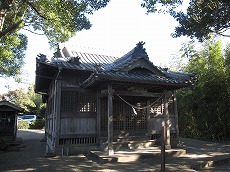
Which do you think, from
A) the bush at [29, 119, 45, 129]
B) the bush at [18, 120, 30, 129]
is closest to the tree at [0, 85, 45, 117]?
the bush at [18, 120, 30, 129]

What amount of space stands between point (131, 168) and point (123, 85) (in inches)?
164

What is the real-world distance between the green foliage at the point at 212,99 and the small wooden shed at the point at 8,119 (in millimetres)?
15613

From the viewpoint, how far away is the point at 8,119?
18.7 meters

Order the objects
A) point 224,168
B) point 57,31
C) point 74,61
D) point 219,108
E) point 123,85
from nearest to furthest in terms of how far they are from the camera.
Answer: point 224,168 < point 123,85 < point 74,61 < point 57,31 < point 219,108

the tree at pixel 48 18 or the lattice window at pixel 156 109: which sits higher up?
the tree at pixel 48 18

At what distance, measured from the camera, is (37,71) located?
13.1 metres

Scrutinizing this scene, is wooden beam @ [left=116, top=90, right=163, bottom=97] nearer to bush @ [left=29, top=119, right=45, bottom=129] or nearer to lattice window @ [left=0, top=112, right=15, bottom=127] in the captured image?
lattice window @ [left=0, top=112, right=15, bottom=127]

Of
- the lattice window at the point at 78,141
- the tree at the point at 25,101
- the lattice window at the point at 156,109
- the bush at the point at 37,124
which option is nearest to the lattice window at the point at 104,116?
the lattice window at the point at 78,141

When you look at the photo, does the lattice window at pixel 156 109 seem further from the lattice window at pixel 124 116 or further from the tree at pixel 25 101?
the tree at pixel 25 101

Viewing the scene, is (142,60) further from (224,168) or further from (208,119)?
(208,119)

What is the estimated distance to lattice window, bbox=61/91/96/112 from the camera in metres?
11.7

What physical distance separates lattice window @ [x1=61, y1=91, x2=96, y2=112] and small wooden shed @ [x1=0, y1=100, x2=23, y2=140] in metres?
8.89

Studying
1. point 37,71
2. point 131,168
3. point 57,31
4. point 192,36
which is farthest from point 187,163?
point 57,31

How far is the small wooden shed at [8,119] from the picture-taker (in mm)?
18156
